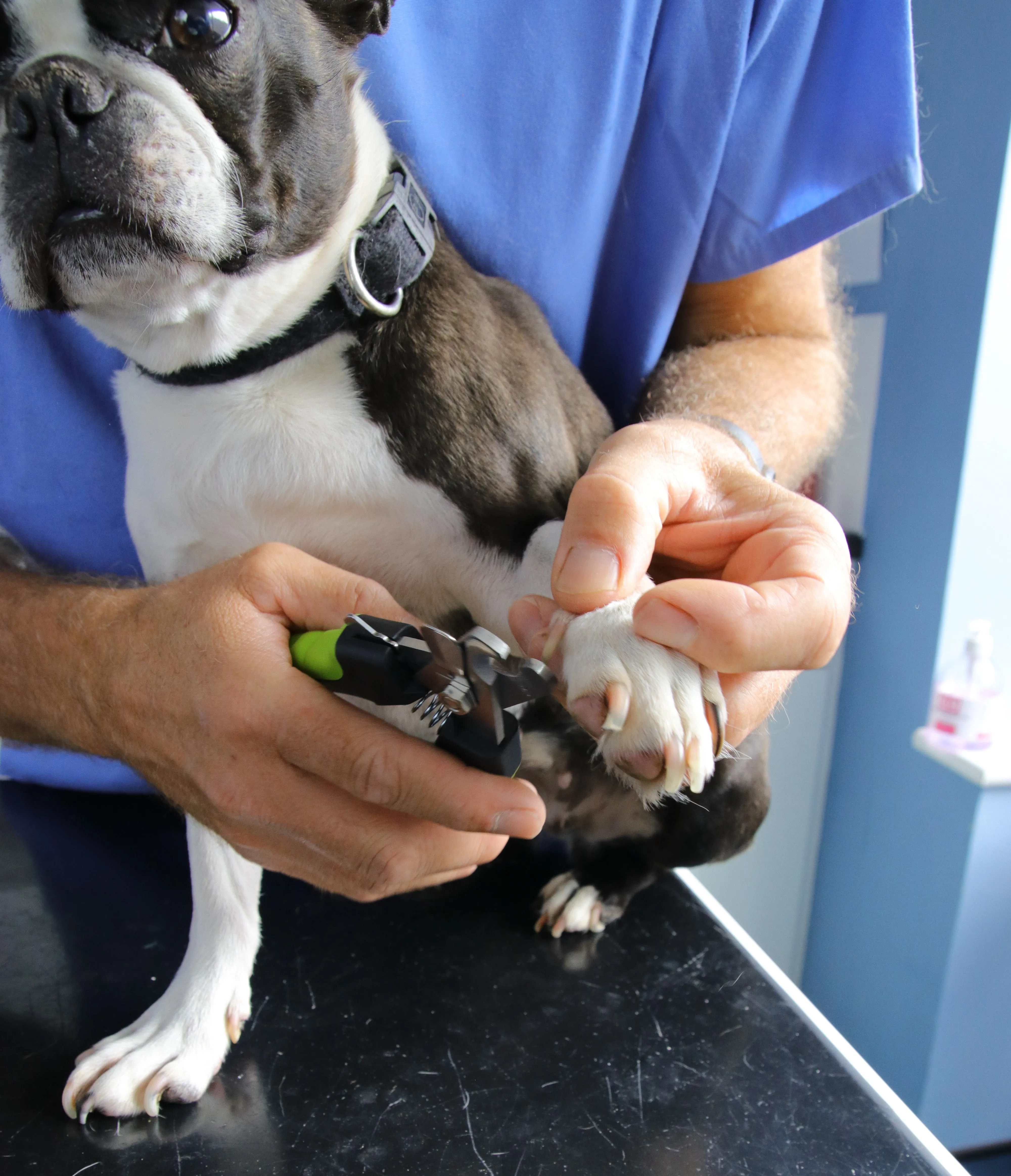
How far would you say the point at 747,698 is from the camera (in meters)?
0.71

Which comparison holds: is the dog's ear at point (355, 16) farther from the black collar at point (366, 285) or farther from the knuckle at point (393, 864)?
the knuckle at point (393, 864)

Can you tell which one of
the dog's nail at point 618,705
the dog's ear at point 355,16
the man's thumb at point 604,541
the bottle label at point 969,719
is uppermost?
the dog's ear at point 355,16

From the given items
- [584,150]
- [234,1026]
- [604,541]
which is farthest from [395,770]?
[584,150]

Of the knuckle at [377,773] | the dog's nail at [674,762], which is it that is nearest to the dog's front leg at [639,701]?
the dog's nail at [674,762]

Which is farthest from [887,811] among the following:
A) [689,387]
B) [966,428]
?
[689,387]

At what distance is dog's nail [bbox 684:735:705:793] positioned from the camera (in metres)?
0.62

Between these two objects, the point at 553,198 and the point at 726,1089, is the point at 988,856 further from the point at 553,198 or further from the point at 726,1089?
the point at 553,198

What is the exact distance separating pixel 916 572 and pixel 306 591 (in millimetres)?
1557

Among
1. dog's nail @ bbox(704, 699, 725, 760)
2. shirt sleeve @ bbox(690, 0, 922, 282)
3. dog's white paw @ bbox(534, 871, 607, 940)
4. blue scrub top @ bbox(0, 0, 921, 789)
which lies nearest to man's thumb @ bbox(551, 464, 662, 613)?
dog's nail @ bbox(704, 699, 725, 760)

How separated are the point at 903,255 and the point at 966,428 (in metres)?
0.42

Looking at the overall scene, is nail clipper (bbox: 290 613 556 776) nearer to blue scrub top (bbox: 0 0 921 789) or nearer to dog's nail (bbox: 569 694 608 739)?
dog's nail (bbox: 569 694 608 739)

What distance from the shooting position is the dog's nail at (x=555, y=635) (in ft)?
2.23

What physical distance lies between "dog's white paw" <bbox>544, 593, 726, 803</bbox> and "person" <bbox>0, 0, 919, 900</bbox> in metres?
0.02

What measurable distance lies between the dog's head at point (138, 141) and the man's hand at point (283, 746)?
0.26 meters
